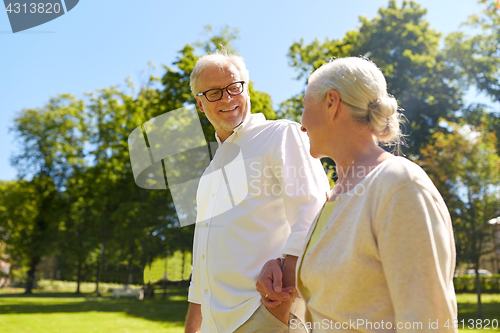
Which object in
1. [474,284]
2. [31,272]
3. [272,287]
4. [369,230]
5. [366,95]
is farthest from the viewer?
[31,272]

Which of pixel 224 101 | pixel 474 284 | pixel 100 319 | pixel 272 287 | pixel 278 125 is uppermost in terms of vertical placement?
pixel 224 101

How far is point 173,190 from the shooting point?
12.7 feet

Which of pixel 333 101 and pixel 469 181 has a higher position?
pixel 469 181

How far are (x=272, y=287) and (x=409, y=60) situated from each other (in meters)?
19.6

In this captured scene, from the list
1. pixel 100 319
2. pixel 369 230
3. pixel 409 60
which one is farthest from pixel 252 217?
pixel 409 60

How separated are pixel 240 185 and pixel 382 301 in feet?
3.78

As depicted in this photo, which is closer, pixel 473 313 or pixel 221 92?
pixel 221 92

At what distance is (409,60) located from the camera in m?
19.3

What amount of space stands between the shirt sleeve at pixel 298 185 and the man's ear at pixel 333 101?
0.51m

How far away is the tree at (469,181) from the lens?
1470 cm

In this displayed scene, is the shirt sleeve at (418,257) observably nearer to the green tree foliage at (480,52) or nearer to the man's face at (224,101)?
the man's face at (224,101)

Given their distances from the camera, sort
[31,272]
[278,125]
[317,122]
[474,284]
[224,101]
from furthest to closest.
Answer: [31,272] < [474,284] < [224,101] < [278,125] < [317,122]

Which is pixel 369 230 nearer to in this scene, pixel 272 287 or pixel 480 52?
pixel 272 287

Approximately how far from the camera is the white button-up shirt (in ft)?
6.79
